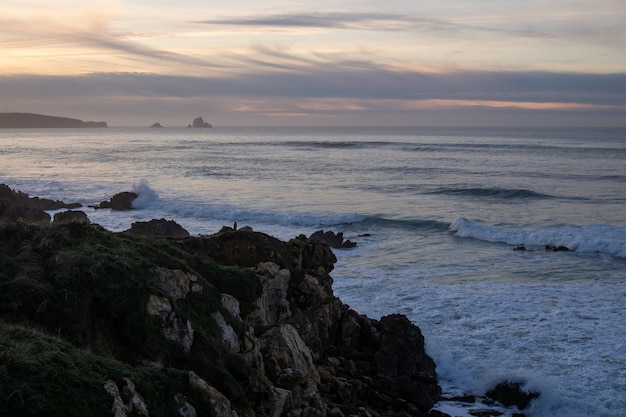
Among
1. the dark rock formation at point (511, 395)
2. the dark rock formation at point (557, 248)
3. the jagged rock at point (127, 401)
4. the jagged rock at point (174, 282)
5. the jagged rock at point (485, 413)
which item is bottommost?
the jagged rock at point (485, 413)

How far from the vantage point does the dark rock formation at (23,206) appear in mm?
33562

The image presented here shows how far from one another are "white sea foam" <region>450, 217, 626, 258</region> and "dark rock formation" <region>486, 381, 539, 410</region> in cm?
1949

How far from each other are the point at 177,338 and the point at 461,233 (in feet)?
97.4

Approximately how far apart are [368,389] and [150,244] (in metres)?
6.41

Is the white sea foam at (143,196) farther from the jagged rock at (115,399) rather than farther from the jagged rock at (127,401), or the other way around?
the jagged rock at (115,399)

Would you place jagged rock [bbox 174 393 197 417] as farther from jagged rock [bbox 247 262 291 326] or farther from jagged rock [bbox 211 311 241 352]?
jagged rock [bbox 247 262 291 326]

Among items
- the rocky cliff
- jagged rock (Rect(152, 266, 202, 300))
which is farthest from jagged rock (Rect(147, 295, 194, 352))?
jagged rock (Rect(152, 266, 202, 300))

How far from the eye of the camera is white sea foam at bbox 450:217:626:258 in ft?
114

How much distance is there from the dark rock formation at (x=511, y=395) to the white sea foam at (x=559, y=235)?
19487 mm

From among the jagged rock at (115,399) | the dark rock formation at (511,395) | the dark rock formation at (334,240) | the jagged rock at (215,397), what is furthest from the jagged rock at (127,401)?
the dark rock formation at (334,240)

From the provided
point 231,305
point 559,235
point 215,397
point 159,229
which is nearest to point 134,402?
point 215,397

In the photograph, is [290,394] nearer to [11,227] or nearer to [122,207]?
[11,227]

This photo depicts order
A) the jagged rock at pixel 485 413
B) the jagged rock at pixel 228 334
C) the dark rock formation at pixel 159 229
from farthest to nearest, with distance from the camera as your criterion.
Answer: the dark rock formation at pixel 159 229, the jagged rock at pixel 485 413, the jagged rock at pixel 228 334

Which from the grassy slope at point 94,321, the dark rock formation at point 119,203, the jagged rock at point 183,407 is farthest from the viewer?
the dark rock formation at point 119,203
